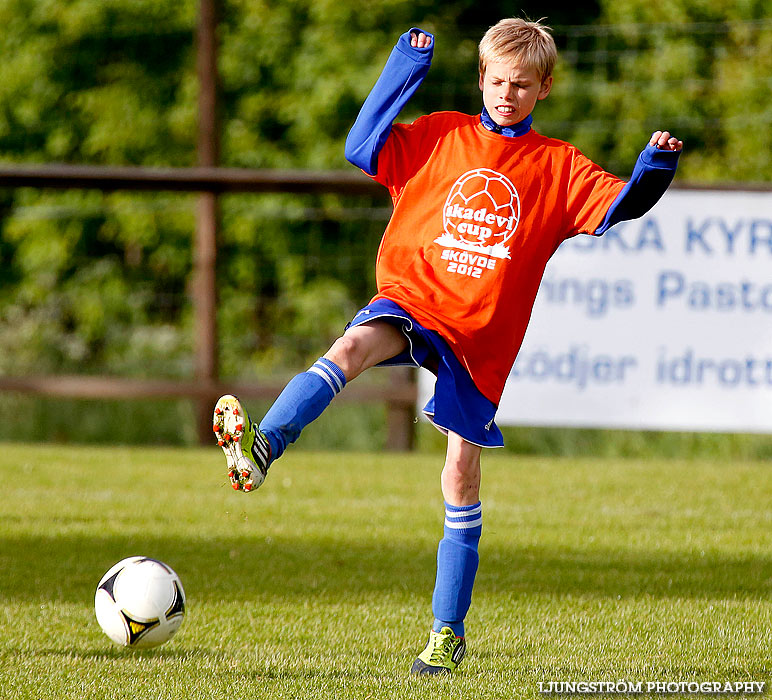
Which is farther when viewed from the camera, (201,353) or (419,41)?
(201,353)

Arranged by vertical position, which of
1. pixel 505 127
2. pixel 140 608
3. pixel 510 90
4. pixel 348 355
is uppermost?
pixel 510 90

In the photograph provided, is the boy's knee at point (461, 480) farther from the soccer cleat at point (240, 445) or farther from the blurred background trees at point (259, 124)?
the blurred background trees at point (259, 124)

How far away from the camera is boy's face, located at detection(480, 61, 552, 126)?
3.54 meters

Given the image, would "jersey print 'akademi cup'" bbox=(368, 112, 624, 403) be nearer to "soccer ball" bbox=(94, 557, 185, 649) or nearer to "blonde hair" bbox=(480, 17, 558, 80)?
"blonde hair" bbox=(480, 17, 558, 80)

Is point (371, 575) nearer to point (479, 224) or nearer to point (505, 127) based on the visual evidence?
point (479, 224)

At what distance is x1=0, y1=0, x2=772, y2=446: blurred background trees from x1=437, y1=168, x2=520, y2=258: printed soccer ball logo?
9.11 m

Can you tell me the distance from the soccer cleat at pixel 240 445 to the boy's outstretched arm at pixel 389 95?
0.95 metres

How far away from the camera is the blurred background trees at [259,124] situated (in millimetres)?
13859

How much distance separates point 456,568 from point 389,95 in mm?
1408

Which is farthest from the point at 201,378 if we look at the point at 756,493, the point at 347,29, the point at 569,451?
the point at 347,29

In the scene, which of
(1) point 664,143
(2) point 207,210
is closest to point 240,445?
(1) point 664,143

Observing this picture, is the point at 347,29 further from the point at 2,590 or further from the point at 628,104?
the point at 2,590

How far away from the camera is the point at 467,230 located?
3568 millimetres

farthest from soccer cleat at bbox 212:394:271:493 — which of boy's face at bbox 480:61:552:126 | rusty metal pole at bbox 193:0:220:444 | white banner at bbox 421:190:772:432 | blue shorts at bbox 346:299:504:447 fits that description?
Result: rusty metal pole at bbox 193:0:220:444
